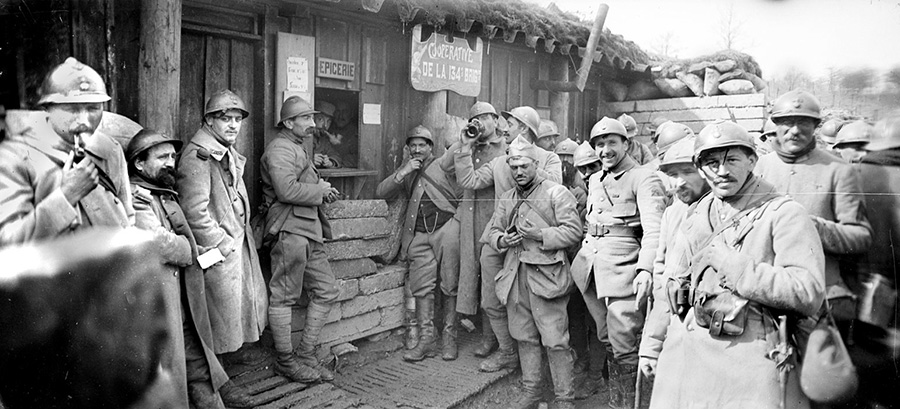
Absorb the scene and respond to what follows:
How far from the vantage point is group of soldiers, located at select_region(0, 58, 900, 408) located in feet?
10.2

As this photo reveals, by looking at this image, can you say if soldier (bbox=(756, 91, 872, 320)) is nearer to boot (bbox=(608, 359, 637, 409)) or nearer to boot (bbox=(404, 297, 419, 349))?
boot (bbox=(608, 359, 637, 409))

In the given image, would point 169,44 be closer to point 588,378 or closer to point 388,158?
point 388,158

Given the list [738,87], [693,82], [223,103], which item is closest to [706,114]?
[738,87]

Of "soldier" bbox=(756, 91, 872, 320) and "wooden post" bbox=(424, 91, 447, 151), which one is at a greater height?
"wooden post" bbox=(424, 91, 447, 151)

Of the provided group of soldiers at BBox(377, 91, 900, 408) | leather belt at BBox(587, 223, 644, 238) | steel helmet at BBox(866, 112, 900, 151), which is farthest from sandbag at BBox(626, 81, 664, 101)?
steel helmet at BBox(866, 112, 900, 151)

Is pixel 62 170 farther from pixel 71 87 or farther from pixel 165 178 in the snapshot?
pixel 165 178

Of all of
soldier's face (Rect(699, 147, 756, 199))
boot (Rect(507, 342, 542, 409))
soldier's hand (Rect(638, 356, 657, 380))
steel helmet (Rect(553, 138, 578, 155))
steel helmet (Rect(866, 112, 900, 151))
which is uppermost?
steel helmet (Rect(866, 112, 900, 151))

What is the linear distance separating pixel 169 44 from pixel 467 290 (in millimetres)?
3523

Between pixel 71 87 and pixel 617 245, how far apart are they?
13.2 ft

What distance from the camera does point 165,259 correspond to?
160 inches

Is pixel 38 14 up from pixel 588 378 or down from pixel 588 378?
up

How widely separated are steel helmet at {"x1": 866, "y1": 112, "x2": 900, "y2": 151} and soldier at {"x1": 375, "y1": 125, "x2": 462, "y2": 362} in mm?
3997

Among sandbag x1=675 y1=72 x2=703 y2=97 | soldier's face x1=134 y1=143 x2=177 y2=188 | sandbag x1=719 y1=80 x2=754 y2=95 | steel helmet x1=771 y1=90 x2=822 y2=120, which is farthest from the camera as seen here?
sandbag x1=675 y1=72 x2=703 y2=97

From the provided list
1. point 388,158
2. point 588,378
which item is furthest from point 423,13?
point 588,378
